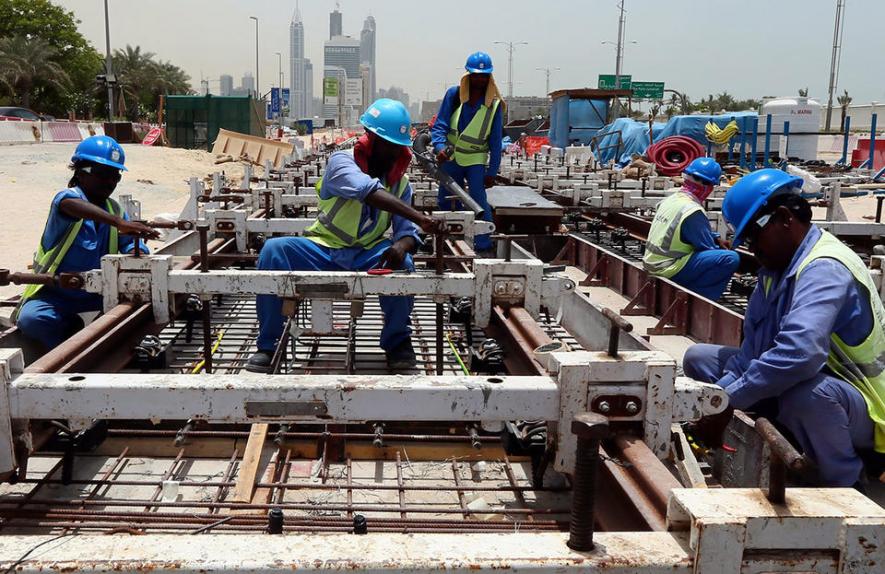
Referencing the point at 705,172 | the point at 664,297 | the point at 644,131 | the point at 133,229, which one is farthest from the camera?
the point at 644,131

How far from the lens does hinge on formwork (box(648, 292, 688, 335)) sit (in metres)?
6.55

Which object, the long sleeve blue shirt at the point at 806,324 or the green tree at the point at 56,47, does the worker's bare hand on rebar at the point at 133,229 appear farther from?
the green tree at the point at 56,47

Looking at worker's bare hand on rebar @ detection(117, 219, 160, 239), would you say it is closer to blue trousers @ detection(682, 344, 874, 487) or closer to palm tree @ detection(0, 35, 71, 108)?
blue trousers @ detection(682, 344, 874, 487)

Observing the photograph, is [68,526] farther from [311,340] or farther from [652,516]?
[311,340]

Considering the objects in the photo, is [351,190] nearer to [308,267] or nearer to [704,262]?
[308,267]

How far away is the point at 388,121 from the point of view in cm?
464

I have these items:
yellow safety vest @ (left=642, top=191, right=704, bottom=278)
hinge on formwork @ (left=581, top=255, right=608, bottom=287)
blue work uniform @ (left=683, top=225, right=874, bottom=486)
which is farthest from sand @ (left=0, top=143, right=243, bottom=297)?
blue work uniform @ (left=683, top=225, right=874, bottom=486)

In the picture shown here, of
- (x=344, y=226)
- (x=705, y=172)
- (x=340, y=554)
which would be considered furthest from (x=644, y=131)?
(x=340, y=554)

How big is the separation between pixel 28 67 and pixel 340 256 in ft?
160

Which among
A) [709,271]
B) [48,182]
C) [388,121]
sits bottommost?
[48,182]

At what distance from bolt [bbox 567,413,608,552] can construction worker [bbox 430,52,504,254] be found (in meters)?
6.27

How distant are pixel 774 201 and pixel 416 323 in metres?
3.11

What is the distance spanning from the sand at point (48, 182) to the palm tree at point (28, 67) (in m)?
17.0

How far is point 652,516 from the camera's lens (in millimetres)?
2281
